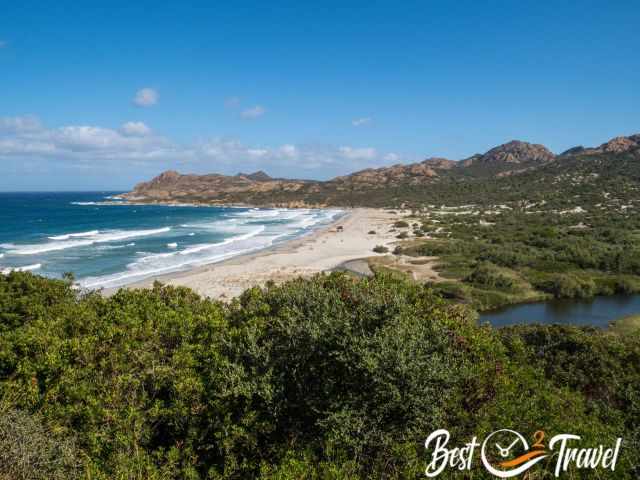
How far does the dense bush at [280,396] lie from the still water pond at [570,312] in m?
16.0

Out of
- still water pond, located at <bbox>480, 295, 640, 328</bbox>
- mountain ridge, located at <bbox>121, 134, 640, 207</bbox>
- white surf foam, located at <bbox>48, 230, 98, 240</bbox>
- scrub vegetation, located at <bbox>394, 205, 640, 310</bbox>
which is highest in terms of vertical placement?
mountain ridge, located at <bbox>121, 134, 640, 207</bbox>

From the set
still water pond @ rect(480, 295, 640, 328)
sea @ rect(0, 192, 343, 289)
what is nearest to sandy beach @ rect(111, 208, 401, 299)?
sea @ rect(0, 192, 343, 289)

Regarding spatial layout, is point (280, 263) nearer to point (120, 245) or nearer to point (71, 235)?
point (120, 245)

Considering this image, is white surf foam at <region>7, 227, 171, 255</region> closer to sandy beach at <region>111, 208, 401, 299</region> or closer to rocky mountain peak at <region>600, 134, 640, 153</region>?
sandy beach at <region>111, 208, 401, 299</region>

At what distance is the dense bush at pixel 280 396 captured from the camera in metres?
7.19

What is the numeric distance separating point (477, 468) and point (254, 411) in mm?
4084

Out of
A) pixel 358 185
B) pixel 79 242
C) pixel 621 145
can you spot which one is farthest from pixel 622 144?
pixel 79 242

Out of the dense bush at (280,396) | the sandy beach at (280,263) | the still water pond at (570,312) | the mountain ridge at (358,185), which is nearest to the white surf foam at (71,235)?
the sandy beach at (280,263)

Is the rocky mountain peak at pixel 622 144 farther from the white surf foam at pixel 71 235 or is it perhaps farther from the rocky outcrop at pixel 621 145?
the white surf foam at pixel 71 235

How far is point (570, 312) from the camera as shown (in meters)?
28.5

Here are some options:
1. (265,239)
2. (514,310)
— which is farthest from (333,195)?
(514,310)

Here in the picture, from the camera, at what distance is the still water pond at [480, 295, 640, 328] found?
26.8 m

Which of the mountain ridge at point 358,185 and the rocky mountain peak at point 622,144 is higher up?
the rocky mountain peak at point 622,144

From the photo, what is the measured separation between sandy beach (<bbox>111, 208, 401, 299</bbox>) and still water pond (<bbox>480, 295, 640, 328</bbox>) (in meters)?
16.4
